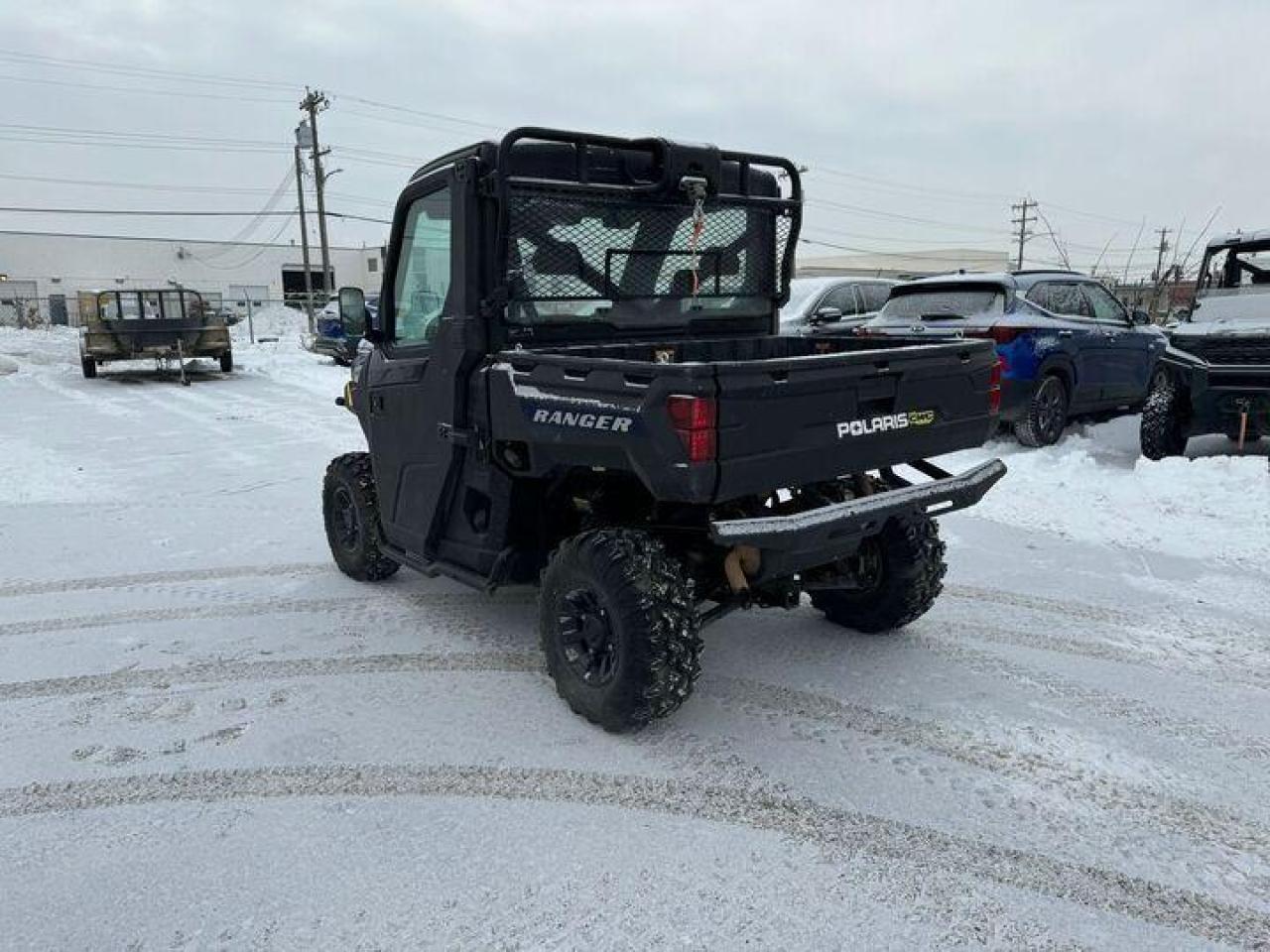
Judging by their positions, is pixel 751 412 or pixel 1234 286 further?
pixel 1234 286

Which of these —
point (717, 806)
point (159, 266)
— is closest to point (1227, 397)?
point (717, 806)

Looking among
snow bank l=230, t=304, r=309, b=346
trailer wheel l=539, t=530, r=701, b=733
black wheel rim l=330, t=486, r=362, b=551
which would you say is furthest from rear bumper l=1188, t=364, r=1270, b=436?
snow bank l=230, t=304, r=309, b=346

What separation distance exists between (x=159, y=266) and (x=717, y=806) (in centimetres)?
7119

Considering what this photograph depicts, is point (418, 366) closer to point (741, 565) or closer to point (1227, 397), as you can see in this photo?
point (741, 565)

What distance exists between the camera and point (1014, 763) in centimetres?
322

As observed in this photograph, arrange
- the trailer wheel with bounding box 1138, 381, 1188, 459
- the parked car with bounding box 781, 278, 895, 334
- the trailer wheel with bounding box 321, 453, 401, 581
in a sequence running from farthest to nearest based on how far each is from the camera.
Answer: the parked car with bounding box 781, 278, 895, 334
the trailer wheel with bounding box 1138, 381, 1188, 459
the trailer wheel with bounding box 321, 453, 401, 581

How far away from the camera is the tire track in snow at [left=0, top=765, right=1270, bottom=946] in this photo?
2.50m

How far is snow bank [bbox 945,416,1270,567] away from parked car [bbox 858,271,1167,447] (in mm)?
845

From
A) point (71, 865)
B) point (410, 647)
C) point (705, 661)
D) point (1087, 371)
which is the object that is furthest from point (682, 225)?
point (1087, 371)

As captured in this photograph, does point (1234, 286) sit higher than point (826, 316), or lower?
higher

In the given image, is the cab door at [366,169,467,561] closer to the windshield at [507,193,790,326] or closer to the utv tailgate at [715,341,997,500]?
the windshield at [507,193,790,326]

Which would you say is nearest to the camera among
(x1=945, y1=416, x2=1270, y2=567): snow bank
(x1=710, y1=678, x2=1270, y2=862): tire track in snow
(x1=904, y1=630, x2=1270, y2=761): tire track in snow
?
(x1=710, y1=678, x2=1270, y2=862): tire track in snow

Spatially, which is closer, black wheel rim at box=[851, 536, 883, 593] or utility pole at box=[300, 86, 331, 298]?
black wheel rim at box=[851, 536, 883, 593]

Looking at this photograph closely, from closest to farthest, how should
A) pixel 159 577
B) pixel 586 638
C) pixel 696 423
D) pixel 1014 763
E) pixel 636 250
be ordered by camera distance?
1. pixel 696 423
2. pixel 1014 763
3. pixel 586 638
4. pixel 636 250
5. pixel 159 577
